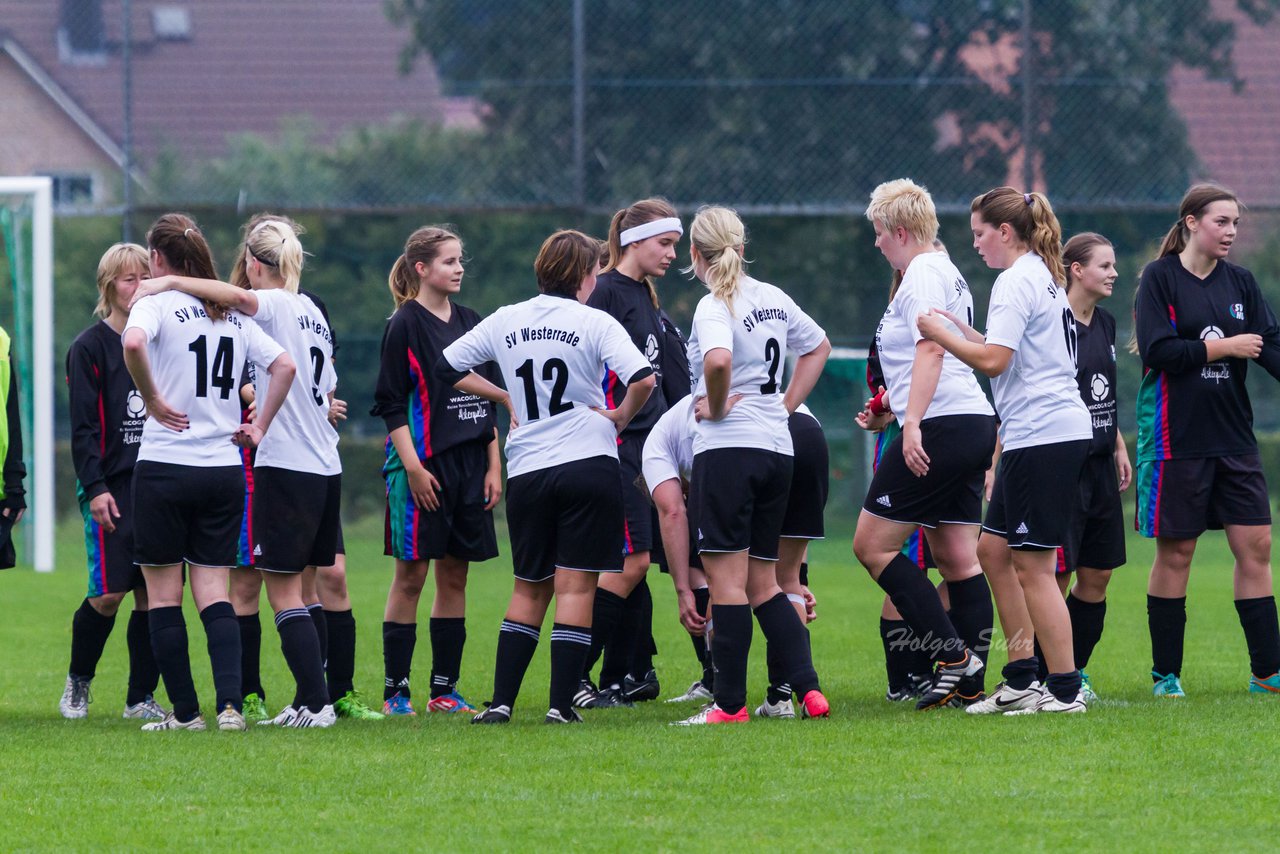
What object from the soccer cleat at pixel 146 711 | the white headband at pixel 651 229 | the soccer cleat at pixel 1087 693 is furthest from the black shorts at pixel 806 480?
the soccer cleat at pixel 146 711

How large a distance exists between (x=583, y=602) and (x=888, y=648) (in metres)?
1.52

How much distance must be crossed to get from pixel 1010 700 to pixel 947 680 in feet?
0.92

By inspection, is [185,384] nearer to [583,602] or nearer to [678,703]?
[583,602]

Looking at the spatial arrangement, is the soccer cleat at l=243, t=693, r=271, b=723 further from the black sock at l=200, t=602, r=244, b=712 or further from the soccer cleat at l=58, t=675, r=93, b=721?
the soccer cleat at l=58, t=675, r=93, b=721

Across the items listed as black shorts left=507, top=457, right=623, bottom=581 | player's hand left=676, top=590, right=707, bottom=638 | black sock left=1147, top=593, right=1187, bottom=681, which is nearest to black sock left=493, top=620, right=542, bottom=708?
black shorts left=507, top=457, right=623, bottom=581

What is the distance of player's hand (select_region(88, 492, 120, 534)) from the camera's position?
6.57 metres

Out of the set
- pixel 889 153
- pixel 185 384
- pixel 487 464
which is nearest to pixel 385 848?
pixel 185 384

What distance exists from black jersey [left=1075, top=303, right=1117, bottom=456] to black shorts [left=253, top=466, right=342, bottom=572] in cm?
298

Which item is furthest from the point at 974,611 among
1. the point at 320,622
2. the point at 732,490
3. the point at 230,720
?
the point at 230,720

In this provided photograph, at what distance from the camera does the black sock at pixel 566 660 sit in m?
6.03

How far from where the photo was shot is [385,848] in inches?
165

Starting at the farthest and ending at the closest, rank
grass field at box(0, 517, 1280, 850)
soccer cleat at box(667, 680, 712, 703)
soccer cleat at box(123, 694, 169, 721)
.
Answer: soccer cleat at box(667, 680, 712, 703), soccer cleat at box(123, 694, 169, 721), grass field at box(0, 517, 1280, 850)

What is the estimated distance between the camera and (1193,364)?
6629 mm

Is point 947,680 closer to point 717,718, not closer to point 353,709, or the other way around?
point 717,718
